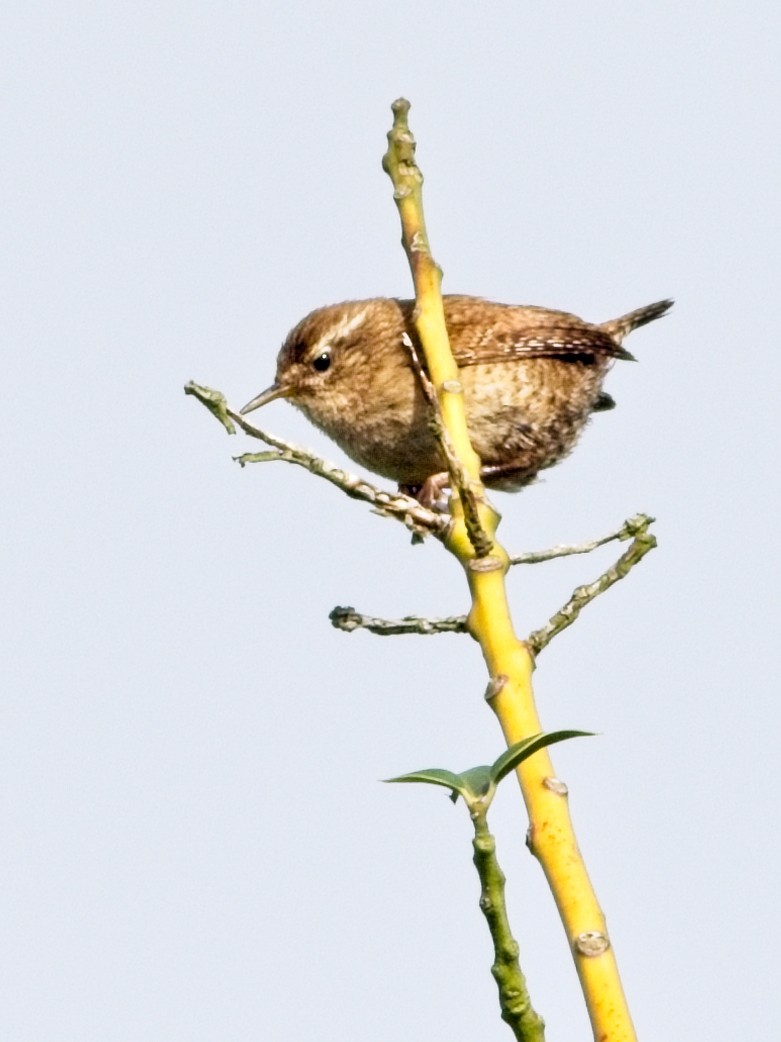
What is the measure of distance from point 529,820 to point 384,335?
404 cm

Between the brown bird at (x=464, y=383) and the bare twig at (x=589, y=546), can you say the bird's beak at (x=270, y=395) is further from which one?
the bare twig at (x=589, y=546)

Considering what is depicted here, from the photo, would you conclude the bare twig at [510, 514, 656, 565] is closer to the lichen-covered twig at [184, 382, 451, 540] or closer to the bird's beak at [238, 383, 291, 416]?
the lichen-covered twig at [184, 382, 451, 540]

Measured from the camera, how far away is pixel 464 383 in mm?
5387

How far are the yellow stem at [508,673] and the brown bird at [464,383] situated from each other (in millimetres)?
2782


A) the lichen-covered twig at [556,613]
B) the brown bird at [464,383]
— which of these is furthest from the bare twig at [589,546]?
the brown bird at [464,383]

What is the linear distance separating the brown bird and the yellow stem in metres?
2.78

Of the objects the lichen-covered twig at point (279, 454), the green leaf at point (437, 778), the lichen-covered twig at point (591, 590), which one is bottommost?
the green leaf at point (437, 778)

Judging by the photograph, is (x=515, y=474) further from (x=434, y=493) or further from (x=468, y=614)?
(x=468, y=614)

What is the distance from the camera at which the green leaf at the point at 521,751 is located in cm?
156

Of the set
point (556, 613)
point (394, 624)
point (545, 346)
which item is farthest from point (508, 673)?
point (545, 346)

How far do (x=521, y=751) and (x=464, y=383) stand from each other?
12.7 ft

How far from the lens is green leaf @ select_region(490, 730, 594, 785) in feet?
5.11

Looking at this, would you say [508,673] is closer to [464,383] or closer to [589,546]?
[589,546]

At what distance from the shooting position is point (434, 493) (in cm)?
491
